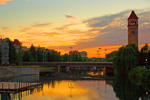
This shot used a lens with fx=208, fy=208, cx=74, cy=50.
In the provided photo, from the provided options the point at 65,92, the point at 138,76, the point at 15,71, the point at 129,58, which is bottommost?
the point at 65,92

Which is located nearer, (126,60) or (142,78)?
(142,78)

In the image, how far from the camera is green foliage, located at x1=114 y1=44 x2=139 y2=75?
239 feet

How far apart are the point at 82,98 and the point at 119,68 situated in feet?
132

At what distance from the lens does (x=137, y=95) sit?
134 ft

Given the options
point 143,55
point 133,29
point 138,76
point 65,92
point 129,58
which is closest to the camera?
point 65,92

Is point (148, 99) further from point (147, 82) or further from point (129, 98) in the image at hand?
point (147, 82)

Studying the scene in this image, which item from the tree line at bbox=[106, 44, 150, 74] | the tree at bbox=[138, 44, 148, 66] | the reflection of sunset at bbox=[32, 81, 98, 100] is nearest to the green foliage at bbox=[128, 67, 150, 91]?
the tree line at bbox=[106, 44, 150, 74]

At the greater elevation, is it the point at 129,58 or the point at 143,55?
the point at 143,55

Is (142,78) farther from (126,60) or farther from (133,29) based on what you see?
(133,29)

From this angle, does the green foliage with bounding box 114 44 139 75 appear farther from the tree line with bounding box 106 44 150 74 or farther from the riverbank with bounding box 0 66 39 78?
the riverbank with bounding box 0 66 39 78

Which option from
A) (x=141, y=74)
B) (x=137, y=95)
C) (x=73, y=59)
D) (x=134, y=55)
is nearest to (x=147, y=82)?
(x=141, y=74)

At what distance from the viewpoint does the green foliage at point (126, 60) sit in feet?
239

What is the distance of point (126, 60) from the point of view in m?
73.4

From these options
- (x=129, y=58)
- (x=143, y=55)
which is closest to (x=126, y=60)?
(x=129, y=58)
